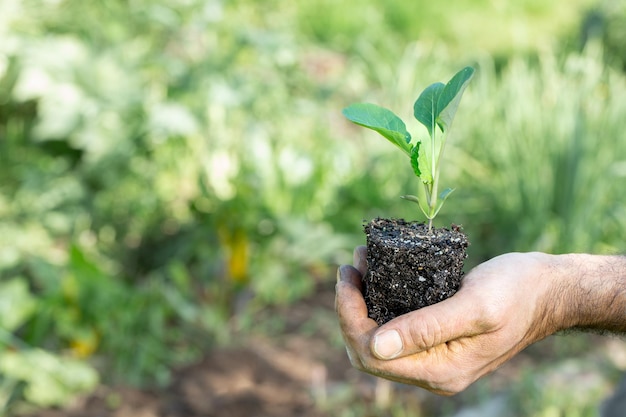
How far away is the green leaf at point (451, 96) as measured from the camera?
126 centimetres

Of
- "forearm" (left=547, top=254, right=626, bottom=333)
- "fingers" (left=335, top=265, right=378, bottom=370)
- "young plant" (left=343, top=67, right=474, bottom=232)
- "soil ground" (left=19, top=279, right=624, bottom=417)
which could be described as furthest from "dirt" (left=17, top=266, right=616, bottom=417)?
"young plant" (left=343, top=67, right=474, bottom=232)

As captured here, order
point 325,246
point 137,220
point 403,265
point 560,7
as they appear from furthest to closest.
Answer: point 560,7 < point 137,220 < point 325,246 < point 403,265

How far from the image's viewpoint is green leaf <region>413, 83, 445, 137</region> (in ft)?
4.41

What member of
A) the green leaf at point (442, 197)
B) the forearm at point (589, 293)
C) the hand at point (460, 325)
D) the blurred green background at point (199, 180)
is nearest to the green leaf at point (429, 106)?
the green leaf at point (442, 197)

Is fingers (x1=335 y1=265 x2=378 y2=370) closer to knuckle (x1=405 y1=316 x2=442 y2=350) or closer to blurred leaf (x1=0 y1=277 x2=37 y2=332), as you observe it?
knuckle (x1=405 y1=316 x2=442 y2=350)

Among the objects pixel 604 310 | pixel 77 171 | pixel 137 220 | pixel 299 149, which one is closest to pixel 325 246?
pixel 299 149

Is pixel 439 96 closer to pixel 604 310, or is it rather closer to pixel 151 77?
pixel 604 310

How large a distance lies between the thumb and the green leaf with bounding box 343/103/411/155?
0.27m

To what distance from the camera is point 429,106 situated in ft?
4.45

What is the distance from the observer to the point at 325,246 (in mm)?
3490

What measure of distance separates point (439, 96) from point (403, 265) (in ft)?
0.97

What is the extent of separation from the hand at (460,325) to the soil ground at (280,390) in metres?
1.42

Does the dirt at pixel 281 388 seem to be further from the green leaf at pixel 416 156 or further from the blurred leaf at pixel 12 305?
the green leaf at pixel 416 156

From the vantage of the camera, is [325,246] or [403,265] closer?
[403,265]
